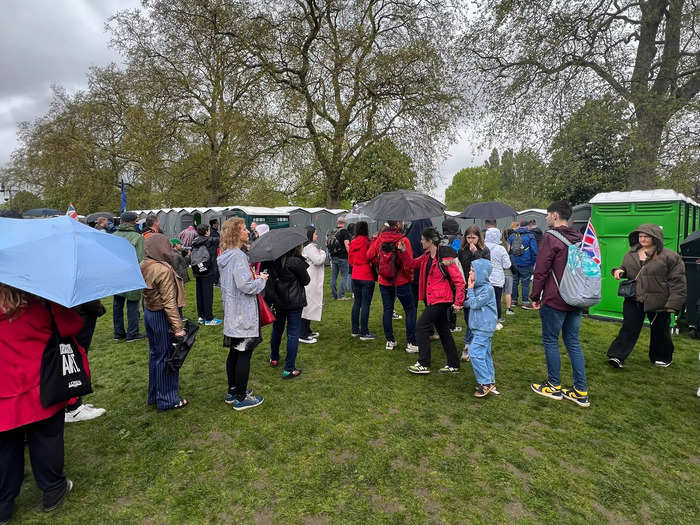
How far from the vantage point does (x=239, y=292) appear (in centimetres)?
354

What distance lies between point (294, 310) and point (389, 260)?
150 cm

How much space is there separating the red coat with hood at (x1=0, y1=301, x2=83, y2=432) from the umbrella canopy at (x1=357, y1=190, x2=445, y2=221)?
346cm

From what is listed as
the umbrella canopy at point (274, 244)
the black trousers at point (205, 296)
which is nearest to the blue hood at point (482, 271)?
the umbrella canopy at point (274, 244)

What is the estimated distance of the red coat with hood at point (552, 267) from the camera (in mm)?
3717

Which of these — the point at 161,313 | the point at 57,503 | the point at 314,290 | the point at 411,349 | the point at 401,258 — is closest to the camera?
the point at 57,503

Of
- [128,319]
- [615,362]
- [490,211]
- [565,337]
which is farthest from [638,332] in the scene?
[128,319]

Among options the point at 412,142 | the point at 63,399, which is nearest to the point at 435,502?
the point at 63,399

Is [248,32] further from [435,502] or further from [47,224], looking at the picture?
[435,502]

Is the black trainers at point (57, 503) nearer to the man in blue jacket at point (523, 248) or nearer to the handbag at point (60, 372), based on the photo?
the handbag at point (60, 372)

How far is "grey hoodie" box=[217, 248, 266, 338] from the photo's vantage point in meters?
3.46

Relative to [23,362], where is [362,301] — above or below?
below

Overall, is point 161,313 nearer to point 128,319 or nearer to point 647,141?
point 128,319

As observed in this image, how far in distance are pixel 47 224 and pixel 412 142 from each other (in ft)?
48.8

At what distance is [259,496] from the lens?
2596 mm
